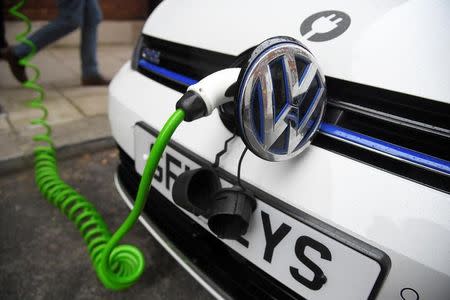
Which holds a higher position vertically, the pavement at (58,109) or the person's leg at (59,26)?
the person's leg at (59,26)

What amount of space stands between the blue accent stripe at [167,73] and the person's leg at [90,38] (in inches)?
97.3

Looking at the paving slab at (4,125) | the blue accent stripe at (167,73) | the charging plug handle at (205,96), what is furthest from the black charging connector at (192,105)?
the paving slab at (4,125)

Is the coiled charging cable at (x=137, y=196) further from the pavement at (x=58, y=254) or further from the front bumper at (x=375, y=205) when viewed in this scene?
the front bumper at (x=375, y=205)

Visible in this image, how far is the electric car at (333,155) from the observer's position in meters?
0.69

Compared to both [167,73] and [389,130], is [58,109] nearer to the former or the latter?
[167,73]

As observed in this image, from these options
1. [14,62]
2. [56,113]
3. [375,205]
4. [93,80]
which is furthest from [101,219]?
[93,80]

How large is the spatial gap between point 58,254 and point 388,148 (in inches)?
62.9

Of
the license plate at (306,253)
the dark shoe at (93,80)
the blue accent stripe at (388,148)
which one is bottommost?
the dark shoe at (93,80)

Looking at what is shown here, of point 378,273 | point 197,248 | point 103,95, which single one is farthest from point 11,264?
point 103,95

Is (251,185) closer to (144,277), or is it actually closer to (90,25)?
(144,277)

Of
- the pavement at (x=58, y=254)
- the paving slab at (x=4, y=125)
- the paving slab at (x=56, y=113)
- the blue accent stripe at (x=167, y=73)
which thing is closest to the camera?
the blue accent stripe at (x=167, y=73)

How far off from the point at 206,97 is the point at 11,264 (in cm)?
144

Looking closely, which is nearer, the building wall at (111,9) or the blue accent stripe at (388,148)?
the blue accent stripe at (388,148)

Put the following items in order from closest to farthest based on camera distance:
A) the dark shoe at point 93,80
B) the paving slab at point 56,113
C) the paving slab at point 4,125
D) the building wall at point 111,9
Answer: the paving slab at point 56,113 → the paving slab at point 4,125 → the dark shoe at point 93,80 → the building wall at point 111,9
